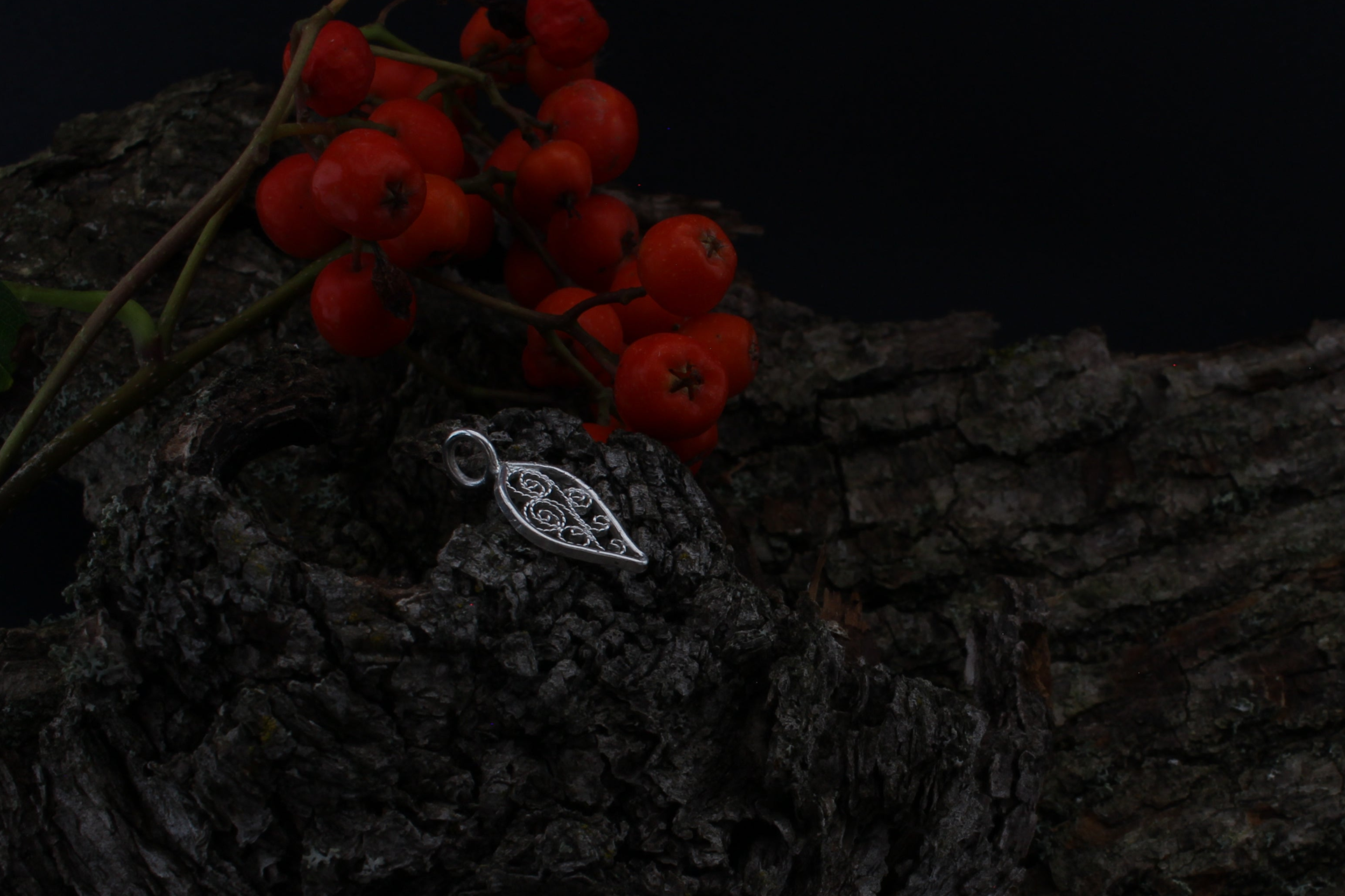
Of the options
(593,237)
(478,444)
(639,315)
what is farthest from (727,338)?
(478,444)

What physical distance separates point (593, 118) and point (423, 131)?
0.22m

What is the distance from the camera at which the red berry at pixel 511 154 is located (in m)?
1.29

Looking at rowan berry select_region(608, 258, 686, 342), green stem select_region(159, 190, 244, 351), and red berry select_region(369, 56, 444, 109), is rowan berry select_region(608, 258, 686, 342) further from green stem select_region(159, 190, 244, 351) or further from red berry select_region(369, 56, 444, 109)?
green stem select_region(159, 190, 244, 351)

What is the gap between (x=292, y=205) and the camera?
1065 mm

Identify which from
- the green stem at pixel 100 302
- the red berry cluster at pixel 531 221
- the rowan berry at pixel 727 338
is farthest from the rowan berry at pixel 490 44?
the green stem at pixel 100 302

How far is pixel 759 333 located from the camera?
5.81 ft

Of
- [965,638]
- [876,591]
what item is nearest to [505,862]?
[965,638]

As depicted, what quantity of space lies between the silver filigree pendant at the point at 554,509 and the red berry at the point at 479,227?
0.32 metres

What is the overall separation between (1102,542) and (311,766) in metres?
1.19

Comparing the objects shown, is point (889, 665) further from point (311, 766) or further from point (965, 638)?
point (311, 766)

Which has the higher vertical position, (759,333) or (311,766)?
Answer: (759,333)

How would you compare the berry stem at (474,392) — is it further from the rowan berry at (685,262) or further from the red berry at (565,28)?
the red berry at (565,28)

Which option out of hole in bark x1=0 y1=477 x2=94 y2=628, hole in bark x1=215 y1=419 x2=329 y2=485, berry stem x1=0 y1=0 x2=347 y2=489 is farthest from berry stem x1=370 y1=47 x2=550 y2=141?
hole in bark x1=0 y1=477 x2=94 y2=628

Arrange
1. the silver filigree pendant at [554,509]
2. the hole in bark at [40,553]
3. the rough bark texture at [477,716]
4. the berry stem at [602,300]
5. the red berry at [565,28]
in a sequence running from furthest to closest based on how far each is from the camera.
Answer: the hole in bark at [40,553] → the red berry at [565,28] → the berry stem at [602,300] → the silver filigree pendant at [554,509] → the rough bark texture at [477,716]
